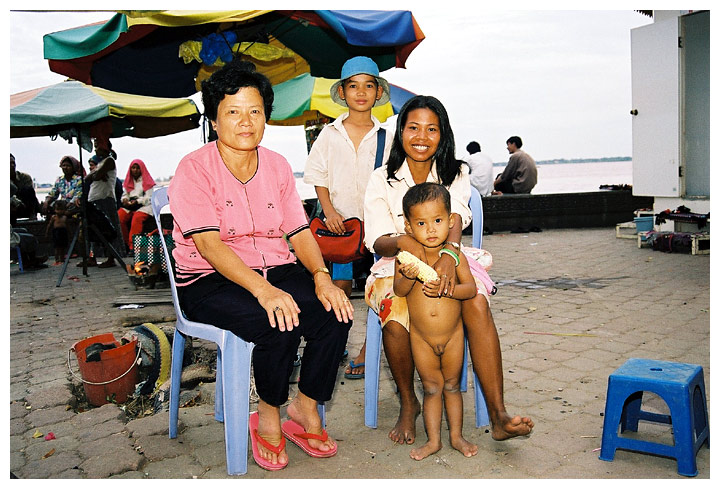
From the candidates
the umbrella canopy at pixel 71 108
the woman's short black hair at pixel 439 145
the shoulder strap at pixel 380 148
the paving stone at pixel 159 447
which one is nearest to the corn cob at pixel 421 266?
the woman's short black hair at pixel 439 145

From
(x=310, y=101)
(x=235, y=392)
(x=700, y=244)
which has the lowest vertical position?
(x=700, y=244)

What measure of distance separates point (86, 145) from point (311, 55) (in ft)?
12.0

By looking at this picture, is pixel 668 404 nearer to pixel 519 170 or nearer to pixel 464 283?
pixel 464 283

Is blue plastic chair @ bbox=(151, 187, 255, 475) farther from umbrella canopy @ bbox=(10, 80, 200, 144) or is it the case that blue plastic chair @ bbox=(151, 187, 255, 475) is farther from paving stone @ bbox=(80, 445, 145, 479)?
umbrella canopy @ bbox=(10, 80, 200, 144)

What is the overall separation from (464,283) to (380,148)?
133 centimetres

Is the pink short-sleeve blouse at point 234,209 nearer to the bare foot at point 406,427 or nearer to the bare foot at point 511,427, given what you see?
the bare foot at point 406,427

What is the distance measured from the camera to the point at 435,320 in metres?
2.65

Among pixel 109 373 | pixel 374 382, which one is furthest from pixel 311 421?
pixel 109 373

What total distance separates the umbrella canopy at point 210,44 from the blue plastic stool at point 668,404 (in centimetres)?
340

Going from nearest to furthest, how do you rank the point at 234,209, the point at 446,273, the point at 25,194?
the point at 446,273 < the point at 234,209 < the point at 25,194

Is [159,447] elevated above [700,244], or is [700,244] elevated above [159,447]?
[700,244]

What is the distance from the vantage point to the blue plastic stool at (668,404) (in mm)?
2375
